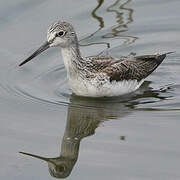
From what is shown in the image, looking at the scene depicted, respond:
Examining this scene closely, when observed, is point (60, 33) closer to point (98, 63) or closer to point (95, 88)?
point (98, 63)

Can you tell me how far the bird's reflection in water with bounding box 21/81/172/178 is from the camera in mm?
10602

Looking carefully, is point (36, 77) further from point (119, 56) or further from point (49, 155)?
point (49, 155)

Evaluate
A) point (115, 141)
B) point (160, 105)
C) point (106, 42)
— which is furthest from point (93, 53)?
point (115, 141)

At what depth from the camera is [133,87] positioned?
13398 mm

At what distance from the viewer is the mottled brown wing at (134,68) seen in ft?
42.3

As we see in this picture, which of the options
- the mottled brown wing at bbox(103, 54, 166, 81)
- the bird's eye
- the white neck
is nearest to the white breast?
the mottled brown wing at bbox(103, 54, 166, 81)

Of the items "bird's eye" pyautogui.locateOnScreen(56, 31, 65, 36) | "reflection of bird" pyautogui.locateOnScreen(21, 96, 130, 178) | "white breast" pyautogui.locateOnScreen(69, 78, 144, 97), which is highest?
"bird's eye" pyautogui.locateOnScreen(56, 31, 65, 36)

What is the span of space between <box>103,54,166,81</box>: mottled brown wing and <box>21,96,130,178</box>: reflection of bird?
697 mm

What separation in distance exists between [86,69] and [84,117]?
1.08 meters

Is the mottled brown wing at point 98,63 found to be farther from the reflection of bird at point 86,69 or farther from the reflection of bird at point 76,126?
the reflection of bird at point 76,126

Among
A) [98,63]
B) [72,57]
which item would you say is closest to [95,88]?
[98,63]

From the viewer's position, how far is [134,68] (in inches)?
536

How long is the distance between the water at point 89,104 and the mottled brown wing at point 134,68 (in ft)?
1.10

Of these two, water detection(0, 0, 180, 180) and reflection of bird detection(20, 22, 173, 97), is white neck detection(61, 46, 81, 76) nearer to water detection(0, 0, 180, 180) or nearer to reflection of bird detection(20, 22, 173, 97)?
reflection of bird detection(20, 22, 173, 97)
